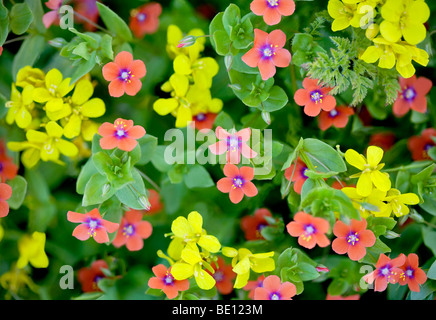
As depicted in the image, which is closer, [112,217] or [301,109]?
[112,217]

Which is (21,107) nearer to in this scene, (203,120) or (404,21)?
(203,120)

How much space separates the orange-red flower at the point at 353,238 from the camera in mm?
1023

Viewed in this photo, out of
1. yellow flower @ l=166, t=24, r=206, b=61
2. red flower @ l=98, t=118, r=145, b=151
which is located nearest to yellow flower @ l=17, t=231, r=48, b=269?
red flower @ l=98, t=118, r=145, b=151

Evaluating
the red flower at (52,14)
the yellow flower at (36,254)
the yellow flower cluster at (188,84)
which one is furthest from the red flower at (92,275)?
the red flower at (52,14)

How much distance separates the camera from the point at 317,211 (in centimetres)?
94

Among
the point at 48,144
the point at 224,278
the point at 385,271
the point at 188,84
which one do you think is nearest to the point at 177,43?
the point at 188,84

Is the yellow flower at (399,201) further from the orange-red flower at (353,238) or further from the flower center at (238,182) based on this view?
the flower center at (238,182)

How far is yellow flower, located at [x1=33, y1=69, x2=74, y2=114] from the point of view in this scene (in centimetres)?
115

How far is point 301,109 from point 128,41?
0.57m

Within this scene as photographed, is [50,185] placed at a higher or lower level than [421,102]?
lower

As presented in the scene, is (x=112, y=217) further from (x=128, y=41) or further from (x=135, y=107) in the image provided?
(x=128, y=41)

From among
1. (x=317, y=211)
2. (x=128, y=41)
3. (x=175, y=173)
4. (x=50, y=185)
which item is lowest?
(x=50, y=185)

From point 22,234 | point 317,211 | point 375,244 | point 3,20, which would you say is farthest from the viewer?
point 22,234
